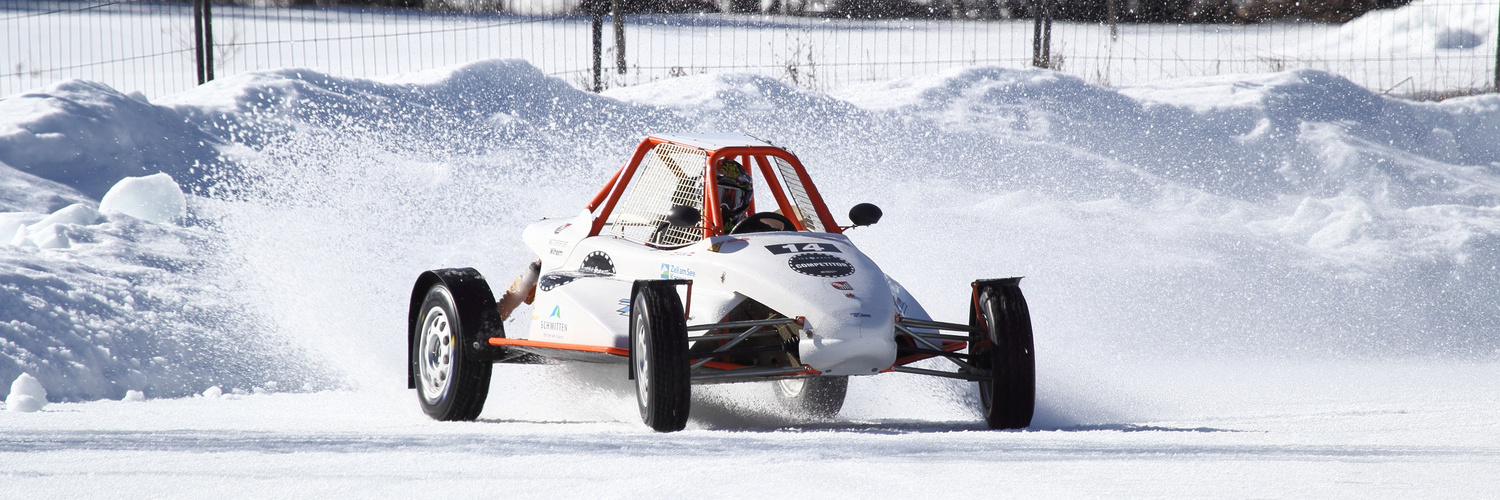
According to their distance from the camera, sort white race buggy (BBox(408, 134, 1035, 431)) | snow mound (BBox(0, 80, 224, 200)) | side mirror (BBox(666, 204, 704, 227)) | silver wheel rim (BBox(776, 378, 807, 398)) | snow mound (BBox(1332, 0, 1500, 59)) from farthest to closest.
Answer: snow mound (BBox(1332, 0, 1500, 59))
snow mound (BBox(0, 80, 224, 200))
silver wheel rim (BBox(776, 378, 807, 398))
side mirror (BBox(666, 204, 704, 227))
white race buggy (BBox(408, 134, 1035, 431))

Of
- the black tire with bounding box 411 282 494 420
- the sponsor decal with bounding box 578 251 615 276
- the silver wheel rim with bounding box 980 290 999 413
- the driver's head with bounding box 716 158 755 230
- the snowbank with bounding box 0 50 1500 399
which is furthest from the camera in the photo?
the snowbank with bounding box 0 50 1500 399

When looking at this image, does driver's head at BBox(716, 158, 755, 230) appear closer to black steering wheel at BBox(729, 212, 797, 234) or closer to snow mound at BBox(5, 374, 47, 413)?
black steering wheel at BBox(729, 212, 797, 234)

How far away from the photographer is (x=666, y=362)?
4.85m

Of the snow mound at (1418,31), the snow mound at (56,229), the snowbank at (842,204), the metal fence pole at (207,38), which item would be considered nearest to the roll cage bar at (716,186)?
the snowbank at (842,204)

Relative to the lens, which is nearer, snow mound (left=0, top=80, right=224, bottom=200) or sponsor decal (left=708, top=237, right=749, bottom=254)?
sponsor decal (left=708, top=237, right=749, bottom=254)

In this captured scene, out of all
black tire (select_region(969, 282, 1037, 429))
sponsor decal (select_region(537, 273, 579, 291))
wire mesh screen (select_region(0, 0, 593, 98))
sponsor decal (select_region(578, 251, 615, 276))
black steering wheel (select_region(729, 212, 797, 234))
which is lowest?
black tire (select_region(969, 282, 1037, 429))

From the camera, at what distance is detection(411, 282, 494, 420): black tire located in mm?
5871

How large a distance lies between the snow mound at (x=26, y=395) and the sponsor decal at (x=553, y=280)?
237 centimetres

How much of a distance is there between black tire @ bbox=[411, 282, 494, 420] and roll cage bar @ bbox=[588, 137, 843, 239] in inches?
32.3

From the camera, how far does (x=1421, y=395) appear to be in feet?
21.8

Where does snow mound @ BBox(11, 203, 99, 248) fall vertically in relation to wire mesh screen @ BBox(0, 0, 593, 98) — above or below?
below

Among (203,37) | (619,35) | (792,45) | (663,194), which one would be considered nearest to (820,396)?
(663,194)

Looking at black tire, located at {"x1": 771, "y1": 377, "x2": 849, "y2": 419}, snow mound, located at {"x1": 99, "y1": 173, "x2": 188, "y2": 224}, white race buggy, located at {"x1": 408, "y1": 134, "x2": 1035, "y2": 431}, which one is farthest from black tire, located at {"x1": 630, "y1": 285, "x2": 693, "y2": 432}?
snow mound, located at {"x1": 99, "y1": 173, "x2": 188, "y2": 224}

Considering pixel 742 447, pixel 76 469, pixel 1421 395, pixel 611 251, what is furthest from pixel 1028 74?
pixel 76 469
